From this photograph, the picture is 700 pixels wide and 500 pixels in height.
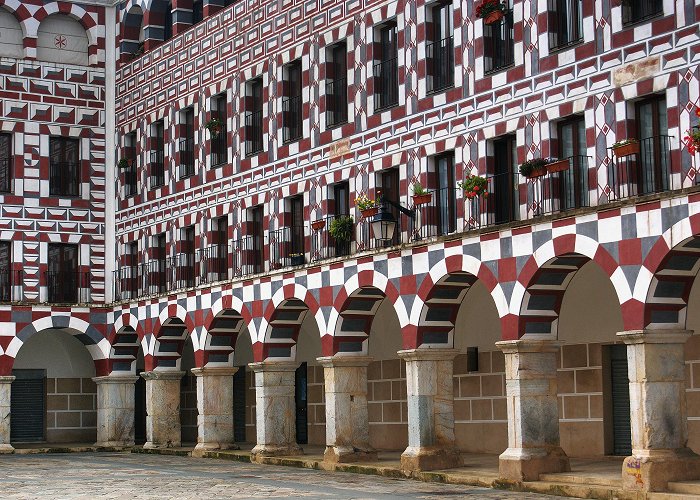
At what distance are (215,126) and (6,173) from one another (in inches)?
322

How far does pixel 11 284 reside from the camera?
37.9 metres

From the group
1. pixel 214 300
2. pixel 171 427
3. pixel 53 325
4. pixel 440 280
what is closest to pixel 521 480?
pixel 440 280

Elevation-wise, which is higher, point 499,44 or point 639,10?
point 499,44

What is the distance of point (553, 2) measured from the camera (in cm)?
2311

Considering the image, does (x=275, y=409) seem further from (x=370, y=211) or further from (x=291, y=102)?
(x=291, y=102)

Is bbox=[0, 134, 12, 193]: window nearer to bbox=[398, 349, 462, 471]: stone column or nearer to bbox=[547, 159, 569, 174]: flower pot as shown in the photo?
bbox=[398, 349, 462, 471]: stone column

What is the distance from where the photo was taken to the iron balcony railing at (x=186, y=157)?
118ft

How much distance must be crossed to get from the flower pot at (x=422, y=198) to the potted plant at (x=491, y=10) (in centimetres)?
351

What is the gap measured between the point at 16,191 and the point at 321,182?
12488 mm

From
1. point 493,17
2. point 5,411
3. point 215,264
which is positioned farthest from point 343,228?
point 5,411

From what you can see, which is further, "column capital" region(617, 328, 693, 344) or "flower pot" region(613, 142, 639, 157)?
"flower pot" region(613, 142, 639, 157)

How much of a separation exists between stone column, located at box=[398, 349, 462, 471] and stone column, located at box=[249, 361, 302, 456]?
5.57 metres

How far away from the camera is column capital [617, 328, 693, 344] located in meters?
20.2

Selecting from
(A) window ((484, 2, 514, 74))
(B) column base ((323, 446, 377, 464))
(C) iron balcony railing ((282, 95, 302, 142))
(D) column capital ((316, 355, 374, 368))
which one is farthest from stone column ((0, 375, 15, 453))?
(A) window ((484, 2, 514, 74))
